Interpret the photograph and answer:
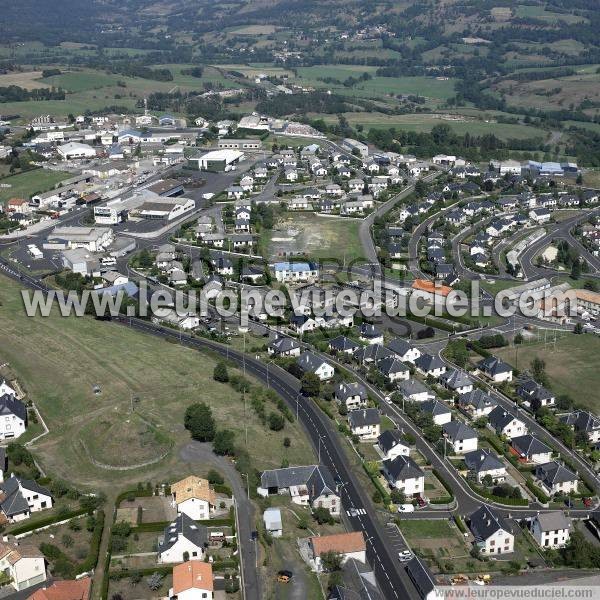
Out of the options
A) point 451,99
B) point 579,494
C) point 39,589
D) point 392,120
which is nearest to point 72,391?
point 39,589

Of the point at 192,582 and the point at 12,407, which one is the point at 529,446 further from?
the point at 12,407

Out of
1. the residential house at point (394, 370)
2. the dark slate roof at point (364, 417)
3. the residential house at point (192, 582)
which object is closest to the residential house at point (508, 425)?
the dark slate roof at point (364, 417)

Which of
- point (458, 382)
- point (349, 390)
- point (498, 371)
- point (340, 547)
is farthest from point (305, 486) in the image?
point (498, 371)

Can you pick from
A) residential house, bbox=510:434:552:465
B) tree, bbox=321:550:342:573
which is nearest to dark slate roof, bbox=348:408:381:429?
residential house, bbox=510:434:552:465

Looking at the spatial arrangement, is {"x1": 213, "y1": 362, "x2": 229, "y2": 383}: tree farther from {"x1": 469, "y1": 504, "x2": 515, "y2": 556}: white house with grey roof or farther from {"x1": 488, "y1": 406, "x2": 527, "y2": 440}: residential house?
{"x1": 469, "y1": 504, "x2": 515, "y2": 556}: white house with grey roof

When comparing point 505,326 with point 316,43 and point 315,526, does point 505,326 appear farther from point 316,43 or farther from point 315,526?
point 316,43

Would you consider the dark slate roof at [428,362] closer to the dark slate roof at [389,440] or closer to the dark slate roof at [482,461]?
the dark slate roof at [389,440]
